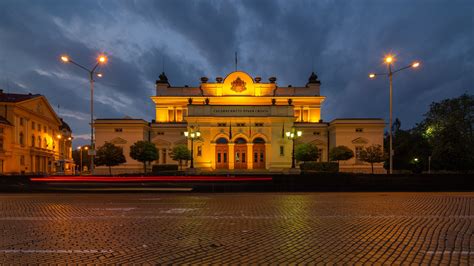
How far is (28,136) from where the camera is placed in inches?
2462

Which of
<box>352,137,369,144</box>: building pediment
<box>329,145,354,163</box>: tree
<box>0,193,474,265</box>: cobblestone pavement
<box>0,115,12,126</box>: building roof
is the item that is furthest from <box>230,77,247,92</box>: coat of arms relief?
<box>0,193,474,265</box>: cobblestone pavement

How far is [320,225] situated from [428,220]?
12.6 ft

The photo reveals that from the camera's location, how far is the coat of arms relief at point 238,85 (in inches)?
2379

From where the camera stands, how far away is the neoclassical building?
49.2 m

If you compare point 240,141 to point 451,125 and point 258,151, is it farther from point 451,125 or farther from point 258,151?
point 451,125

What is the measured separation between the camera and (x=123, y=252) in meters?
7.41

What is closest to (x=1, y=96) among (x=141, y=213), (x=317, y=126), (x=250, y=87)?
(x=250, y=87)

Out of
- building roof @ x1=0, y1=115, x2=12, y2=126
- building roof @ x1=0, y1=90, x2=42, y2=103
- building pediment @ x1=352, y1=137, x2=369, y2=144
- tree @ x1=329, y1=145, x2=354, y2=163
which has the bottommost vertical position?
tree @ x1=329, y1=145, x2=354, y2=163

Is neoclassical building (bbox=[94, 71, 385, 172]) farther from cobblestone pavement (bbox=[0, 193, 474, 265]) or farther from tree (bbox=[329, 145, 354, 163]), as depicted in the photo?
cobblestone pavement (bbox=[0, 193, 474, 265])

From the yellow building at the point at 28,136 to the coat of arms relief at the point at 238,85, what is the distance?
36708mm

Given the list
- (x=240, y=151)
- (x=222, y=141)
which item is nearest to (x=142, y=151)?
(x=222, y=141)

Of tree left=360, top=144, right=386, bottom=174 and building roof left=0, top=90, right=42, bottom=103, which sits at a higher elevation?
building roof left=0, top=90, right=42, bottom=103

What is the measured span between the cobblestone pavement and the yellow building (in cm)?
5142

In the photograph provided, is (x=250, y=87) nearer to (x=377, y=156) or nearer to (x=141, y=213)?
(x=377, y=156)
